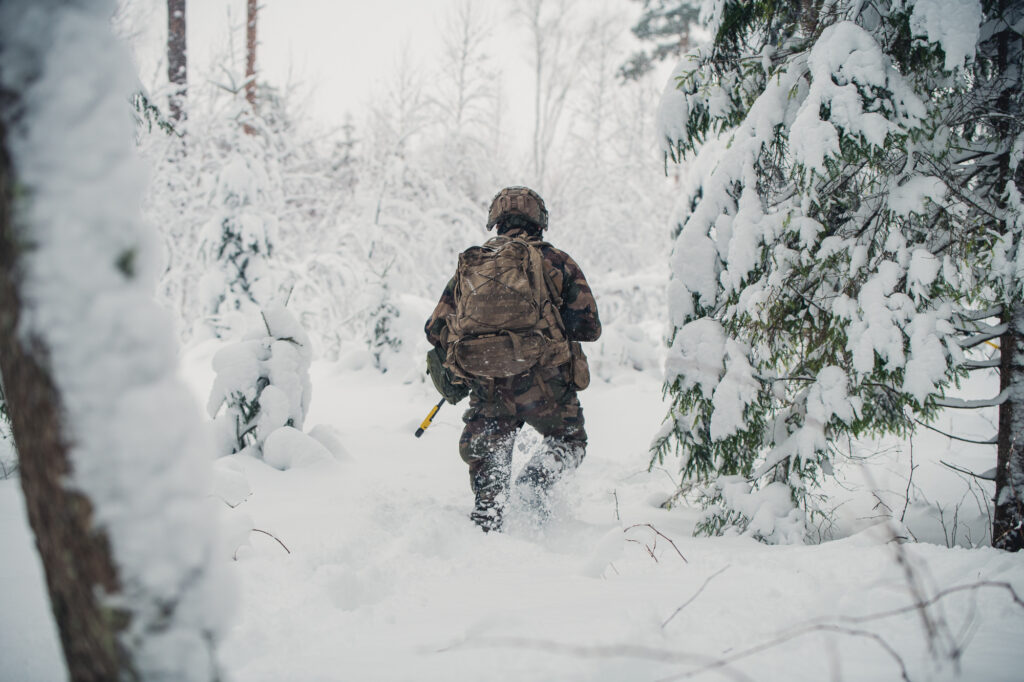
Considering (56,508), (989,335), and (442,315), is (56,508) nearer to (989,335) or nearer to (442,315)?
(442,315)

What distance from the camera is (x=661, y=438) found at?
3.25m

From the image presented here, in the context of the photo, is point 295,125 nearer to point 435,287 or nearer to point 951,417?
point 435,287

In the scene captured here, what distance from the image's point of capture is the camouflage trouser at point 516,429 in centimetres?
303

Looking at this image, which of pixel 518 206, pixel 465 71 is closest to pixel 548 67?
pixel 465 71

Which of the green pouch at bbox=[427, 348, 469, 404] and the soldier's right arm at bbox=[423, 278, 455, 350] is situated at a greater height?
the soldier's right arm at bbox=[423, 278, 455, 350]

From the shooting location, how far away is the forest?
70 cm

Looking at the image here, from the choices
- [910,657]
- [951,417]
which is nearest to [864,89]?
[910,657]

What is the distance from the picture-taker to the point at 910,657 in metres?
1.25

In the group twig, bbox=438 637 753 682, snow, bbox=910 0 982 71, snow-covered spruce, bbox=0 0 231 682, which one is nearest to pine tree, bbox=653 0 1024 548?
snow, bbox=910 0 982 71

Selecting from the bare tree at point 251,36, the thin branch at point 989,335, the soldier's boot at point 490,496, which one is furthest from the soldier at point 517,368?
the bare tree at point 251,36

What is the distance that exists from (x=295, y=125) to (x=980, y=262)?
1570 centimetres

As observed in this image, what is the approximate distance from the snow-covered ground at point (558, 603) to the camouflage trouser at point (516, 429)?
0.26m

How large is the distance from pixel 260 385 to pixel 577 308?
2.55 metres

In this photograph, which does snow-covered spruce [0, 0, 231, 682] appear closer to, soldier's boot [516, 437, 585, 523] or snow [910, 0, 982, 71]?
soldier's boot [516, 437, 585, 523]
